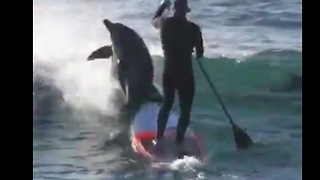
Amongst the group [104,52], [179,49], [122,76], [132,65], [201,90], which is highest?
[179,49]

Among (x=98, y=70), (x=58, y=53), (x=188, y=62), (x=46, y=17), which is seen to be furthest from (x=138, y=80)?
(x=46, y=17)

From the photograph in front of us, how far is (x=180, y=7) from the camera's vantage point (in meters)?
8.73

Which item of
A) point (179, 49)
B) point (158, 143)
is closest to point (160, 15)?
point (179, 49)

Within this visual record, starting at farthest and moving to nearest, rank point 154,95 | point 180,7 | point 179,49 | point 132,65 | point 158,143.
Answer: point 132,65, point 154,95, point 158,143, point 179,49, point 180,7

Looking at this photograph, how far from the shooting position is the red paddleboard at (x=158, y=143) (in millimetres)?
8945

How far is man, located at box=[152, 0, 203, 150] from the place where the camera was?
876cm

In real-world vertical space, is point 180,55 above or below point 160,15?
below

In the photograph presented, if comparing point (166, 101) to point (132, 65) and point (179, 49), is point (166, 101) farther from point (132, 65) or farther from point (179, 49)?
point (132, 65)

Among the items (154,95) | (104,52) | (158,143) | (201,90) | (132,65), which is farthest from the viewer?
(201,90)

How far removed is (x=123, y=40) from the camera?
34.9 feet

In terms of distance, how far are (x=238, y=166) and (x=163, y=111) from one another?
41.0 inches

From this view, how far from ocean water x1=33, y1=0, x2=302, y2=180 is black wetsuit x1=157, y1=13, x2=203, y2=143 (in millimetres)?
736

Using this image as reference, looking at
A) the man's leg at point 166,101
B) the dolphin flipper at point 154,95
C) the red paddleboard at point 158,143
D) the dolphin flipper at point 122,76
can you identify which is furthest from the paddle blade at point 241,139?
the dolphin flipper at point 122,76

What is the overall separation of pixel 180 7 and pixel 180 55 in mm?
517
